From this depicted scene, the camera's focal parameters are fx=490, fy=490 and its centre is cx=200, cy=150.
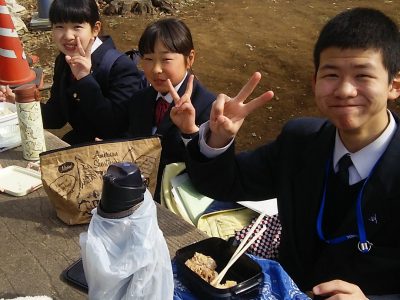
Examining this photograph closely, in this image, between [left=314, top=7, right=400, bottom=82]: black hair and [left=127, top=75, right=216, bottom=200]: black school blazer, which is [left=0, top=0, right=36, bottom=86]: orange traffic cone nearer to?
[left=127, top=75, right=216, bottom=200]: black school blazer

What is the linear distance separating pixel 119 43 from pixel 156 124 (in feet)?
17.0

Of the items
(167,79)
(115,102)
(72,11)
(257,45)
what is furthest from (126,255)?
(257,45)

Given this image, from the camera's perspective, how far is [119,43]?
776 centimetres

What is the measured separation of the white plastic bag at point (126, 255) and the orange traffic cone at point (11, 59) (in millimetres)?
3588

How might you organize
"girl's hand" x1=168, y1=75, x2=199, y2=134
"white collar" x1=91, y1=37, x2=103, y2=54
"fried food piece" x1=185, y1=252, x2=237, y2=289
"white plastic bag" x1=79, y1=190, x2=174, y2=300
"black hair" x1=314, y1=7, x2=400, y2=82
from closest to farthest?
"white plastic bag" x1=79, y1=190, x2=174, y2=300, "fried food piece" x1=185, y1=252, x2=237, y2=289, "black hair" x1=314, y1=7, x2=400, y2=82, "girl's hand" x1=168, y1=75, x2=199, y2=134, "white collar" x1=91, y1=37, x2=103, y2=54

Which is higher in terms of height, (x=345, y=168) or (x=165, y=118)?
(x=345, y=168)

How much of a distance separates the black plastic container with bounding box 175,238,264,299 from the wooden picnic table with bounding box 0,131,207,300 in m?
0.13

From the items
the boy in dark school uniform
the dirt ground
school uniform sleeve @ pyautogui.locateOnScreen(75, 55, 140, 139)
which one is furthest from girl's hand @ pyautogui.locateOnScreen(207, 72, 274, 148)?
the dirt ground

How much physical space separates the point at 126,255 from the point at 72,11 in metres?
2.27

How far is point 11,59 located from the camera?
14.9 ft

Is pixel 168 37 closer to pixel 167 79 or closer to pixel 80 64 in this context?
pixel 167 79

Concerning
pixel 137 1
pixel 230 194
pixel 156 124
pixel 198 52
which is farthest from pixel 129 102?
pixel 137 1

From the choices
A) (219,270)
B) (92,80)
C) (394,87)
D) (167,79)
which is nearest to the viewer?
(219,270)

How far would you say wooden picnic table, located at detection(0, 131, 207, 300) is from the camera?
1510mm
